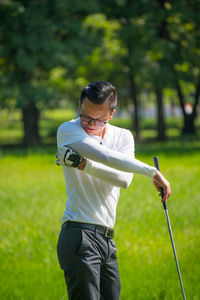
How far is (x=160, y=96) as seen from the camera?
74.5 ft

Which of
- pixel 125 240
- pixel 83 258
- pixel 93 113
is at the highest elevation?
pixel 93 113

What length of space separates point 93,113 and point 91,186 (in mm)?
449

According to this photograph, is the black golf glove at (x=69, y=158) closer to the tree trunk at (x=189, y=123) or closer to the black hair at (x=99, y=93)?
the black hair at (x=99, y=93)

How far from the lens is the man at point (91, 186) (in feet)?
8.16

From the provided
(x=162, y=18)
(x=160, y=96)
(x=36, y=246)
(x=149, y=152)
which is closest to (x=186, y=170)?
(x=149, y=152)

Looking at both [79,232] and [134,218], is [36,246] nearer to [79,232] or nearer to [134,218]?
[134,218]

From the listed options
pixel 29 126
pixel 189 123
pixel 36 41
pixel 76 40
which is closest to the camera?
pixel 36 41

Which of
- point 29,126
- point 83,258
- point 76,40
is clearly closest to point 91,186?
point 83,258

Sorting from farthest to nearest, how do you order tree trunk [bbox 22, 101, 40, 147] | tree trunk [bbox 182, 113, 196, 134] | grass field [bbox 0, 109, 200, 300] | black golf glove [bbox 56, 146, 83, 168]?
tree trunk [bbox 182, 113, 196, 134] → tree trunk [bbox 22, 101, 40, 147] → grass field [bbox 0, 109, 200, 300] → black golf glove [bbox 56, 146, 83, 168]

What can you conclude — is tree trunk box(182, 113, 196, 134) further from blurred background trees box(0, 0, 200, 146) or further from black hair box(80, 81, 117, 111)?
black hair box(80, 81, 117, 111)

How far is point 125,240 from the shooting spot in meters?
5.98

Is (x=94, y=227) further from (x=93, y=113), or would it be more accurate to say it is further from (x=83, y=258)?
(x=93, y=113)

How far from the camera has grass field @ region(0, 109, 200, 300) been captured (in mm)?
4625

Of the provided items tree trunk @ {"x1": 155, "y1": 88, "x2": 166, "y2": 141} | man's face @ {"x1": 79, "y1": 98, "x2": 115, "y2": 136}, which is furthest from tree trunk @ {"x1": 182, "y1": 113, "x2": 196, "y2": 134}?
man's face @ {"x1": 79, "y1": 98, "x2": 115, "y2": 136}
